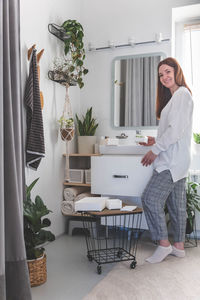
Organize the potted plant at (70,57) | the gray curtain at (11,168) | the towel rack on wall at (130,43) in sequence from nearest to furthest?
the gray curtain at (11,168) < the potted plant at (70,57) < the towel rack on wall at (130,43)

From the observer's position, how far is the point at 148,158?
260 cm

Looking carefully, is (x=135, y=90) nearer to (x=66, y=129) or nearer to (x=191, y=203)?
(x=66, y=129)

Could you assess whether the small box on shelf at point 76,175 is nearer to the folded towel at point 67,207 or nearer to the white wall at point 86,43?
the white wall at point 86,43

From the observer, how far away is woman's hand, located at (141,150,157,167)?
2.58 meters

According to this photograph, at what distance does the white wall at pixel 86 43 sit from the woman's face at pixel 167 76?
2.16ft

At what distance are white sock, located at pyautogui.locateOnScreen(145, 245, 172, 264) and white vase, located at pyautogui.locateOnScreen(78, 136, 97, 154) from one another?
1.22m

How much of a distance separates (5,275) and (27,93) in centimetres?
142

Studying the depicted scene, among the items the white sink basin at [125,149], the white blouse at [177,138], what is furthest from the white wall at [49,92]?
the white blouse at [177,138]

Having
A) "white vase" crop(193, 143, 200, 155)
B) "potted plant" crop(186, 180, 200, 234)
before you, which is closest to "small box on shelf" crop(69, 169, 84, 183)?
"potted plant" crop(186, 180, 200, 234)

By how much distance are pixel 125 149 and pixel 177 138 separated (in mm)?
562

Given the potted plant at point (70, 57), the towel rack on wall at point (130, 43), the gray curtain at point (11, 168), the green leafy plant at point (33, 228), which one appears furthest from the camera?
the towel rack on wall at point (130, 43)

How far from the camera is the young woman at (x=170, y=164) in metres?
2.47

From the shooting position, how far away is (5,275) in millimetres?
1454

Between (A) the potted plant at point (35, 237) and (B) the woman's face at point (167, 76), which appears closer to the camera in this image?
(A) the potted plant at point (35, 237)
